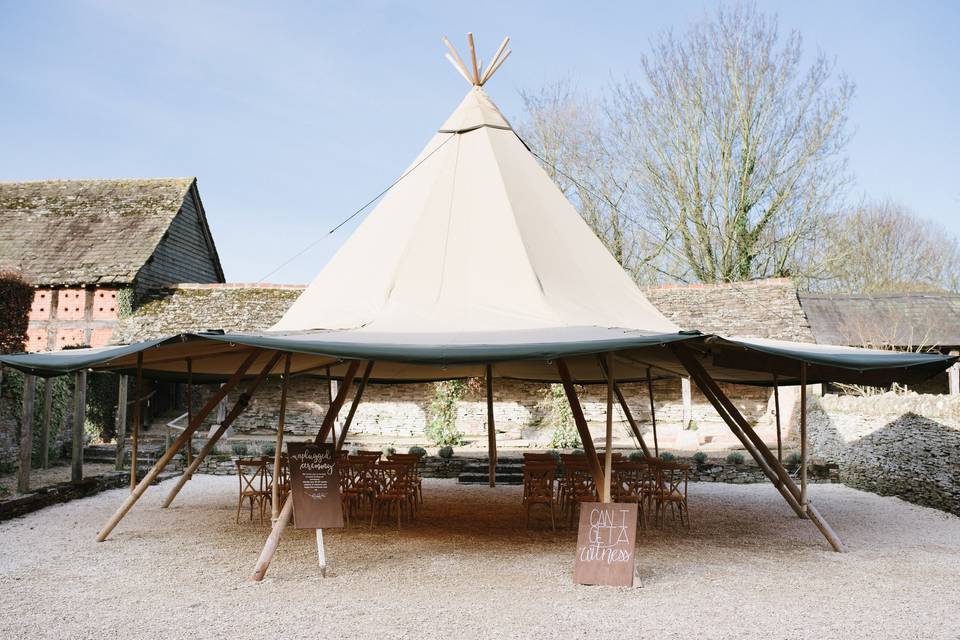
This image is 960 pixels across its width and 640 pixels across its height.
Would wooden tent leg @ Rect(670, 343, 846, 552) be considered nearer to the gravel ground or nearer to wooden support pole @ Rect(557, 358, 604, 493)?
the gravel ground

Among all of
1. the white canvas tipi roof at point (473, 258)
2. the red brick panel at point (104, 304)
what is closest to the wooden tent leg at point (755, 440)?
the white canvas tipi roof at point (473, 258)

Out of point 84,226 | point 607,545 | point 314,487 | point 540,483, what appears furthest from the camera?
point 84,226

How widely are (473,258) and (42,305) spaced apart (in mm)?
14518

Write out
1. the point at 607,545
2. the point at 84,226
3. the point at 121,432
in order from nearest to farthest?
1. the point at 607,545
2. the point at 121,432
3. the point at 84,226

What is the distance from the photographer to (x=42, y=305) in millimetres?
17641

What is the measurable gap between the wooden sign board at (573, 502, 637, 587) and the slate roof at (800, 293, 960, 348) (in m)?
14.6

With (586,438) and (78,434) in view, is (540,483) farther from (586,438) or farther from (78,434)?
(78,434)

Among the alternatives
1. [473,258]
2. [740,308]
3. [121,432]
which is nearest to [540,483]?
[473,258]

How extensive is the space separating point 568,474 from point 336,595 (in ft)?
11.0

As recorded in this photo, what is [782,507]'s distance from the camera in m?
9.09

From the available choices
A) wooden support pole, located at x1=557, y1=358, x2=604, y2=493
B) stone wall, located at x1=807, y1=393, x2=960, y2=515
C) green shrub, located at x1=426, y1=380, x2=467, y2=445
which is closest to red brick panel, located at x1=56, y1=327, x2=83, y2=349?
green shrub, located at x1=426, y1=380, x2=467, y2=445

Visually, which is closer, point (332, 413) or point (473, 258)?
point (332, 413)

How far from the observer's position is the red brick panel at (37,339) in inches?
687

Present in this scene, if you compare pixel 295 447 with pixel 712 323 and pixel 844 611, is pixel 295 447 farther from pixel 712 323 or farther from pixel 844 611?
pixel 712 323
